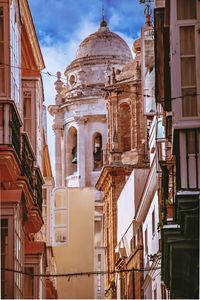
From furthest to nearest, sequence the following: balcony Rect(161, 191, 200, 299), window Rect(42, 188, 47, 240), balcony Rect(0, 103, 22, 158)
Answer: window Rect(42, 188, 47, 240)
balcony Rect(0, 103, 22, 158)
balcony Rect(161, 191, 200, 299)

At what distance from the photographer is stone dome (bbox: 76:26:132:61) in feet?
272

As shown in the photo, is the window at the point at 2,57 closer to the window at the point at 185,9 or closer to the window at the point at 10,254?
the window at the point at 10,254

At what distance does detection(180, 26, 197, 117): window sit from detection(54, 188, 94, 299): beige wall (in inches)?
1543

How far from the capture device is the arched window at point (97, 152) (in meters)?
81.2

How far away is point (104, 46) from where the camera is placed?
82.9 metres

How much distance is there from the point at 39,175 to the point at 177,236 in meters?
8.36

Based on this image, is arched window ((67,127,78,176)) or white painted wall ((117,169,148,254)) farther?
arched window ((67,127,78,176))

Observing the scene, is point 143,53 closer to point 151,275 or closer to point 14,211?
point 151,275

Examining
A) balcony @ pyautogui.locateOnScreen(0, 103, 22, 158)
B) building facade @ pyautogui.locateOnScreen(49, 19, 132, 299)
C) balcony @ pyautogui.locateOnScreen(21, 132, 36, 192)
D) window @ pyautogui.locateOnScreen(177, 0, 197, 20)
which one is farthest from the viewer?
building facade @ pyautogui.locateOnScreen(49, 19, 132, 299)

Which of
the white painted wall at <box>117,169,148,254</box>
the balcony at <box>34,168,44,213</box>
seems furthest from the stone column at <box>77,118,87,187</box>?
the balcony at <box>34,168,44,213</box>

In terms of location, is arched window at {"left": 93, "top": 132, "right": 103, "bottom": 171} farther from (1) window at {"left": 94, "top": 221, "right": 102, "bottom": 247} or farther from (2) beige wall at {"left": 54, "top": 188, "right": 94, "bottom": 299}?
(2) beige wall at {"left": 54, "top": 188, "right": 94, "bottom": 299}

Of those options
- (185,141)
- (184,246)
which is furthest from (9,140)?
(184,246)

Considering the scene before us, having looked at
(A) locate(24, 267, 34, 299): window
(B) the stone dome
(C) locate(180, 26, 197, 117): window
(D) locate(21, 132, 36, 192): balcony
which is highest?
(B) the stone dome

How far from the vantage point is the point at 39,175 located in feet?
102
